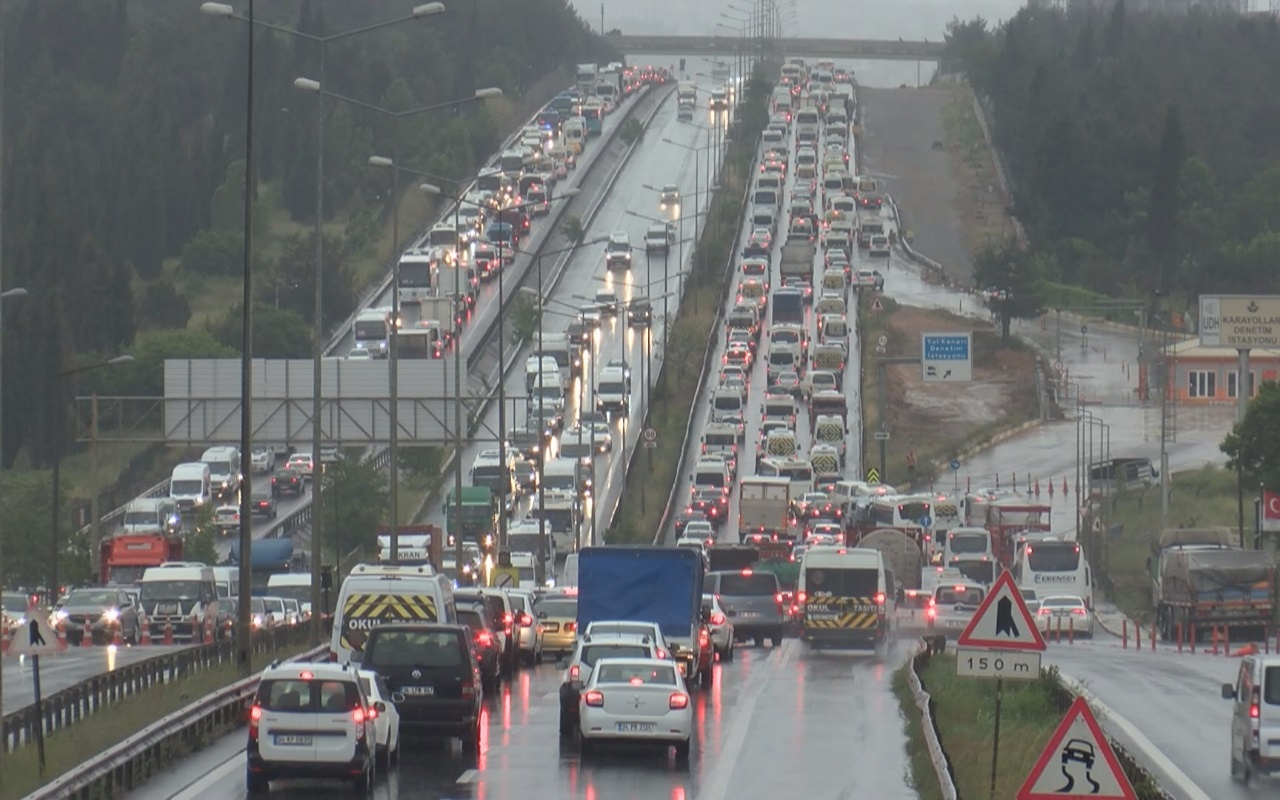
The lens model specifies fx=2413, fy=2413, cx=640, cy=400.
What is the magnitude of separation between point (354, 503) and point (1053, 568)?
1205 inches

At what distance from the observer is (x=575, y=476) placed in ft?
260

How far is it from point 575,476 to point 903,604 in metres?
20.1

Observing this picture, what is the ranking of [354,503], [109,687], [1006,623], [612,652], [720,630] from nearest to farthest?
[1006,623], [612,652], [109,687], [720,630], [354,503]

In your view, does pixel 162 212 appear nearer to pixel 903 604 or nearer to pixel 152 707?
pixel 903 604

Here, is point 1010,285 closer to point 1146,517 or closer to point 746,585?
point 1146,517

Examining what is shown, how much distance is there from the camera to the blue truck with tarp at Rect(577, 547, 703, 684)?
127ft

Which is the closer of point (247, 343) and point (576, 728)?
point (576, 728)

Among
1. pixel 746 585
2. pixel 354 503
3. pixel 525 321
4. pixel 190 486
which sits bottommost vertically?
pixel 746 585

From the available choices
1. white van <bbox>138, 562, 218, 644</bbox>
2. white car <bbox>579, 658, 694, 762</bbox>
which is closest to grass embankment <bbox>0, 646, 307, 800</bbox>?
white car <bbox>579, 658, 694, 762</bbox>

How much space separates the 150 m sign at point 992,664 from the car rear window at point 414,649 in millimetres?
9368

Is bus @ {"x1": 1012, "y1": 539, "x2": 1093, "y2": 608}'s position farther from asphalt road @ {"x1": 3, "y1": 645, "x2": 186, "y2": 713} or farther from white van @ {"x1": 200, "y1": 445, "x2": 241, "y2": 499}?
white van @ {"x1": 200, "y1": 445, "x2": 241, "y2": 499}

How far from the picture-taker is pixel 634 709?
26.8m

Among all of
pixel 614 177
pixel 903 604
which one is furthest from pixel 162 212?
pixel 903 604

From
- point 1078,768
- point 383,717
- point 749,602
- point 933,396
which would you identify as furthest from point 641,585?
point 933,396
